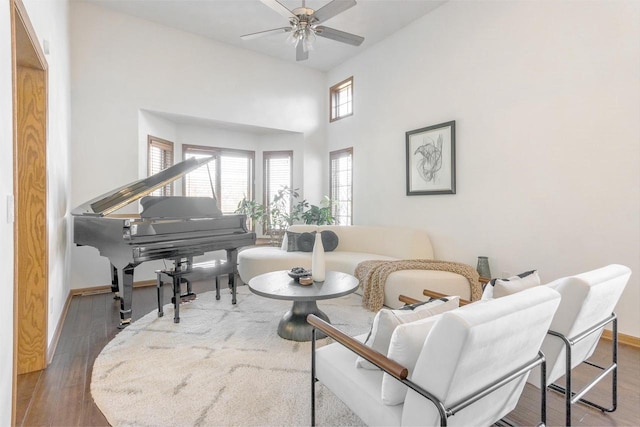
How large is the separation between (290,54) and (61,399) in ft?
18.4

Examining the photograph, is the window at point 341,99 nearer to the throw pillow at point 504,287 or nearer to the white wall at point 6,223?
the throw pillow at point 504,287

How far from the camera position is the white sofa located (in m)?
3.43

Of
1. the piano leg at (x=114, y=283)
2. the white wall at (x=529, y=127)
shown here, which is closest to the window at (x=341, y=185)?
the white wall at (x=529, y=127)

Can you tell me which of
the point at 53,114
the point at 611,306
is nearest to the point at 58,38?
the point at 53,114

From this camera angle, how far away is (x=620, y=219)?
2.84 meters

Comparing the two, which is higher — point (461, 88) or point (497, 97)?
point (461, 88)

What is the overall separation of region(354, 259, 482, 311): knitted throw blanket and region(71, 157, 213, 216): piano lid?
233cm

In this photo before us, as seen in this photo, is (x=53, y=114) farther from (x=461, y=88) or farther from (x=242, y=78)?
(x=461, y=88)

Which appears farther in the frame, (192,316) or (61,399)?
(192,316)

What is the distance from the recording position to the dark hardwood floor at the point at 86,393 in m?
1.83

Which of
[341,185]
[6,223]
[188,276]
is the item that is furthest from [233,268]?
[341,185]

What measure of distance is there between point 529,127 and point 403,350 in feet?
10.8

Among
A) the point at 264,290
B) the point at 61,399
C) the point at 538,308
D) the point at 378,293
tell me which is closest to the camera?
the point at 538,308

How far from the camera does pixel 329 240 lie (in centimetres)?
496
